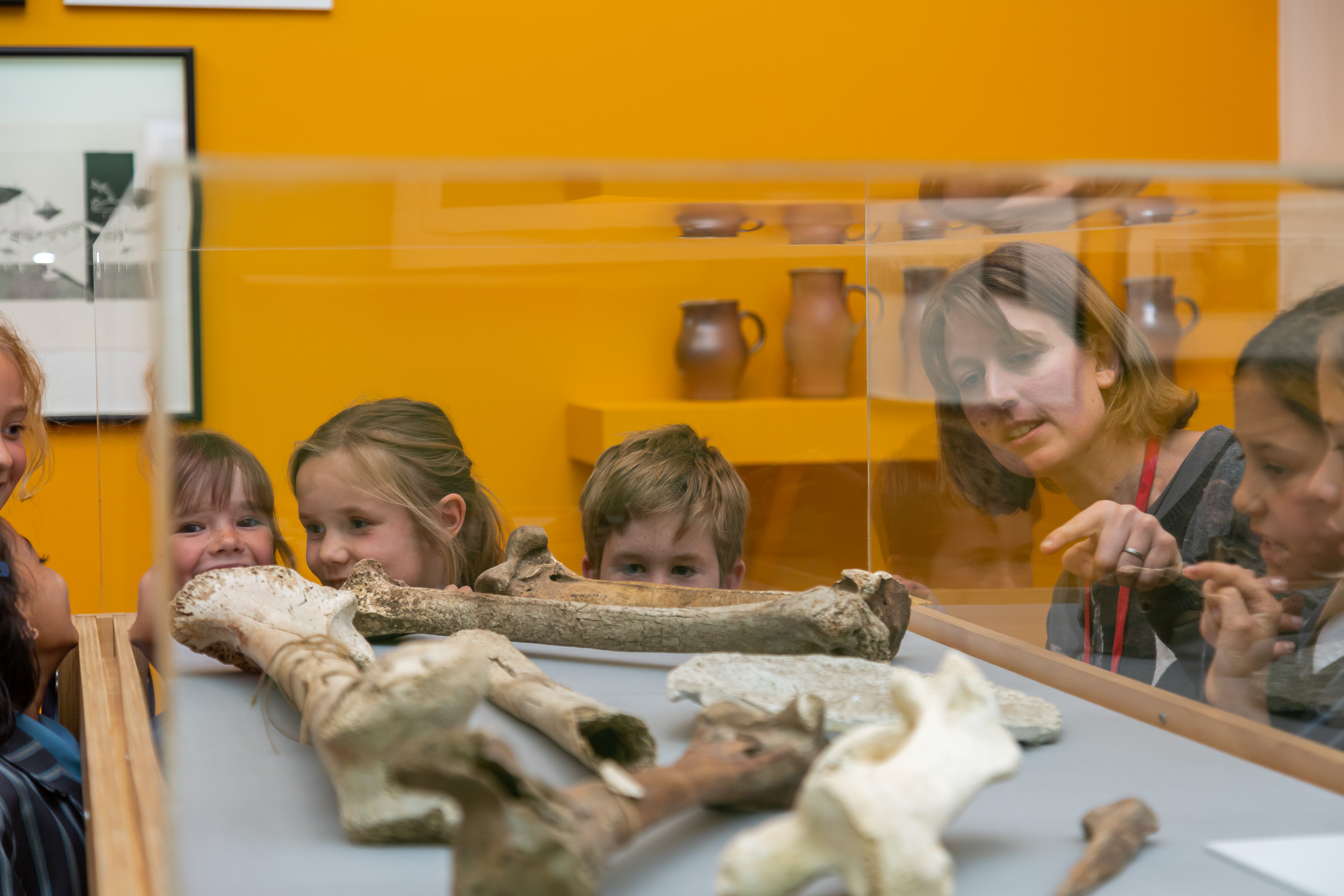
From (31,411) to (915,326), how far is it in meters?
1.07

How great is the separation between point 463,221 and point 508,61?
1.66 meters

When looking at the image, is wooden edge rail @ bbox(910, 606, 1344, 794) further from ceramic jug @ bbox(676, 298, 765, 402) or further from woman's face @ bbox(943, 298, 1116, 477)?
ceramic jug @ bbox(676, 298, 765, 402)

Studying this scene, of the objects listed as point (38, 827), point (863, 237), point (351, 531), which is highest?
point (863, 237)

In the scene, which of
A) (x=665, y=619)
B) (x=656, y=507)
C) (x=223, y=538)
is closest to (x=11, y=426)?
(x=223, y=538)

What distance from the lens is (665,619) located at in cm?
97

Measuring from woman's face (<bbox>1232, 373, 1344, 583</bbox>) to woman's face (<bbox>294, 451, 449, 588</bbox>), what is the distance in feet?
2.20

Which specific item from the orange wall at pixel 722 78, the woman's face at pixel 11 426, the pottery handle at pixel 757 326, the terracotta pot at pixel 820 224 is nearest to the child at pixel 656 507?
the pottery handle at pixel 757 326

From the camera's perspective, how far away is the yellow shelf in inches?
45.0

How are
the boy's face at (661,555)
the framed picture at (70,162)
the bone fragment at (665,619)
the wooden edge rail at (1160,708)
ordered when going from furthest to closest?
1. the framed picture at (70,162)
2. the boy's face at (661,555)
3. the bone fragment at (665,619)
4. the wooden edge rail at (1160,708)

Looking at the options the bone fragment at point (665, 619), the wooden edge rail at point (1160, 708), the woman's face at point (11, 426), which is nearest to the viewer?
the wooden edge rail at point (1160, 708)

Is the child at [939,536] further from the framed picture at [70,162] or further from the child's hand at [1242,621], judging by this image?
the framed picture at [70,162]

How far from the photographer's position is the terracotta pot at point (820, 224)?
1.04 meters

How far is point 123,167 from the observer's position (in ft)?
7.92

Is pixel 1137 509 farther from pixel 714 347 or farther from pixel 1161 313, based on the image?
pixel 714 347
